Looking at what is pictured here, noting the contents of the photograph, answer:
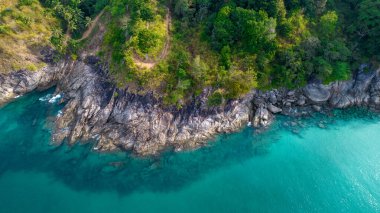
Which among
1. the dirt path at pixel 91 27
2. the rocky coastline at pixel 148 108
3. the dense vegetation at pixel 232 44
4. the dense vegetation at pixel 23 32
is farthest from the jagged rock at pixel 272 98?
the dense vegetation at pixel 23 32

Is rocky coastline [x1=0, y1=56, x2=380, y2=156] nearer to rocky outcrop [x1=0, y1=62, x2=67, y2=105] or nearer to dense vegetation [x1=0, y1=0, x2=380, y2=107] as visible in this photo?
rocky outcrop [x1=0, y1=62, x2=67, y2=105]

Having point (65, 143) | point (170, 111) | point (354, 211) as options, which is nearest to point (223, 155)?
point (170, 111)

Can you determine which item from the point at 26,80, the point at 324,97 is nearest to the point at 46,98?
the point at 26,80

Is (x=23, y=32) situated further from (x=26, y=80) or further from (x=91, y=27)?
(x=91, y=27)

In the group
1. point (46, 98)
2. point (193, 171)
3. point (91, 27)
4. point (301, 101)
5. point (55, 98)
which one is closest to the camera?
point (193, 171)

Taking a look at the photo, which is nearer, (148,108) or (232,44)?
(148,108)

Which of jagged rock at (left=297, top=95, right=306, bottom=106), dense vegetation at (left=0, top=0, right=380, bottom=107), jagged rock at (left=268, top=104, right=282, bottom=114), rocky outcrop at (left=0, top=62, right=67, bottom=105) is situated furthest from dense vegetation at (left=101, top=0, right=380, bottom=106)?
rocky outcrop at (left=0, top=62, right=67, bottom=105)
